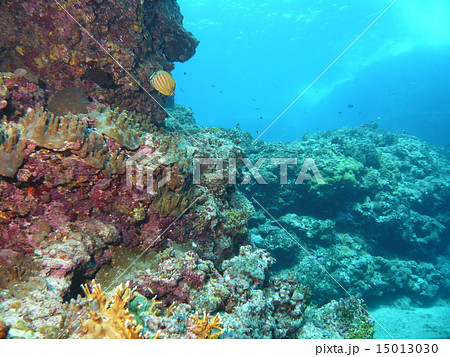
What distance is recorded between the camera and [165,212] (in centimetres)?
374

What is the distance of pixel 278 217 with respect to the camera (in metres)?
10.2

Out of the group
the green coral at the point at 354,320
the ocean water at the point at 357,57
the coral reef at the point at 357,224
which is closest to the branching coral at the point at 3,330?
the green coral at the point at 354,320

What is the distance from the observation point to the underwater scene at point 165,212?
9.07 feet

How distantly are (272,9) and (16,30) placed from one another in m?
50.2

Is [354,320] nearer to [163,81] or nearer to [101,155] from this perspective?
[101,155]

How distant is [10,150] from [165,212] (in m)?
2.06

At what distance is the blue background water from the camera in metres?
40.2

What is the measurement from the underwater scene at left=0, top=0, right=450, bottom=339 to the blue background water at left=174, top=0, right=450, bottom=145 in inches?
705

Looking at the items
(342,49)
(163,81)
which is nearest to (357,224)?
(163,81)

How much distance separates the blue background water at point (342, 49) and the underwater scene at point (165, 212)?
1790 centimetres

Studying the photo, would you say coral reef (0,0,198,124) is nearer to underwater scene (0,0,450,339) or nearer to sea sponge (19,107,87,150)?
underwater scene (0,0,450,339)
